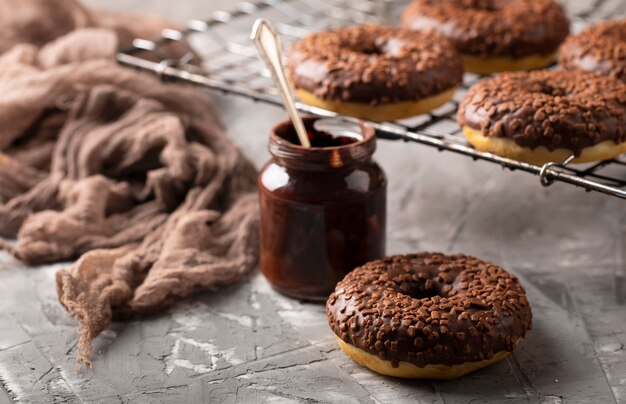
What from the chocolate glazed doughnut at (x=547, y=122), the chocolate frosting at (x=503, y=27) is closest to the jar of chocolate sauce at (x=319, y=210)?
the chocolate glazed doughnut at (x=547, y=122)

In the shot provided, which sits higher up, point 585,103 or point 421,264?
point 585,103

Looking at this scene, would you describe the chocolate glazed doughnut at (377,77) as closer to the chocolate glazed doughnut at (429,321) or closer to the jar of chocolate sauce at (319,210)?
the jar of chocolate sauce at (319,210)

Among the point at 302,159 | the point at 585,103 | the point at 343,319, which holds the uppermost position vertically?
the point at 585,103

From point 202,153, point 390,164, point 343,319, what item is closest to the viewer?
point 343,319

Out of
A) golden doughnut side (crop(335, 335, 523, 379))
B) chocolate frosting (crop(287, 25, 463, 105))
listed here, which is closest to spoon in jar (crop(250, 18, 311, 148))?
chocolate frosting (crop(287, 25, 463, 105))

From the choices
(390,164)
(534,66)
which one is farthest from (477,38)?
(390,164)

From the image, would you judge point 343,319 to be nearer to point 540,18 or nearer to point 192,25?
point 540,18

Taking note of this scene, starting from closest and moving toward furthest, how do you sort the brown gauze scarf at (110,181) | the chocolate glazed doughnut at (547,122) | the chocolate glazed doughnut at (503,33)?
the chocolate glazed doughnut at (547,122)
the brown gauze scarf at (110,181)
the chocolate glazed doughnut at (503,33)

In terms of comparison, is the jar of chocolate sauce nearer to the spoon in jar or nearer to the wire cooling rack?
the spoon in jar
